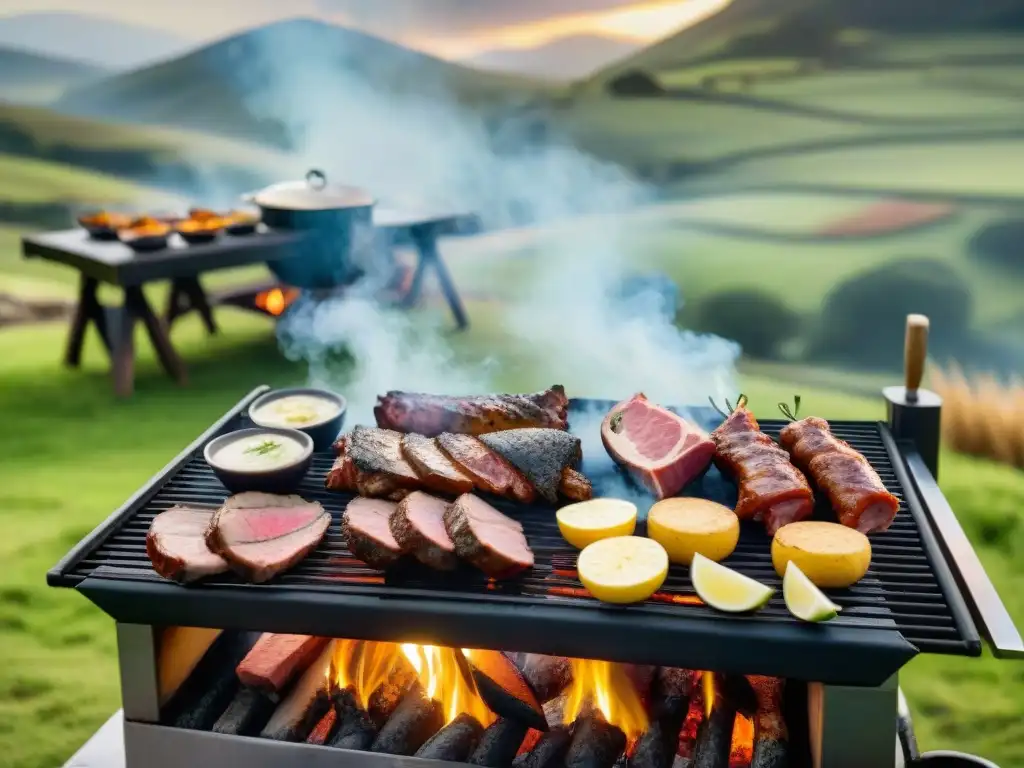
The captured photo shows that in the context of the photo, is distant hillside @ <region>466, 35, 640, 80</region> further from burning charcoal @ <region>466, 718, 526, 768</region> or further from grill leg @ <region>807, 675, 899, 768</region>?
grill leg @ <region>807, 675, 899, 768</region>

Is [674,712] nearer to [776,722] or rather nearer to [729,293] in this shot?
[776,722]

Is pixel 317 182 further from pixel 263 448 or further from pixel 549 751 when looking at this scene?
pixel 549 751

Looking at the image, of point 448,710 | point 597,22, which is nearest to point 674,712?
point 448,710

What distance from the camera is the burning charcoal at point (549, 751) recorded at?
2.63 metres

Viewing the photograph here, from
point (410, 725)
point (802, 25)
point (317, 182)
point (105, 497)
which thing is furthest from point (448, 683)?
point (802, 25)

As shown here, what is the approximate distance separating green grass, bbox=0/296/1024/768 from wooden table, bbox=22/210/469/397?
333mm

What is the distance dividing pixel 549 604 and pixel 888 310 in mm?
7024

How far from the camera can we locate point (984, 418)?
6.34m

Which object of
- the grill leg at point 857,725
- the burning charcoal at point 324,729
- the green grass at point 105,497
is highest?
the grill leg at point 857,725

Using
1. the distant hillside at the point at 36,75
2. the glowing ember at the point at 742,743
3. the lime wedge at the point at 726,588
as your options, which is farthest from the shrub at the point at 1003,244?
the distant hillside at the point at 36,75

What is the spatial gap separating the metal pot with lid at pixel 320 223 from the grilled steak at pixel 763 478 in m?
4.43

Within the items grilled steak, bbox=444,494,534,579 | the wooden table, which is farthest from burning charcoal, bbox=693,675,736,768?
the wooden table

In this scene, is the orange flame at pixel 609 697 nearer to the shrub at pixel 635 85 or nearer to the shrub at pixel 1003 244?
the shrub at pixel 1003 244

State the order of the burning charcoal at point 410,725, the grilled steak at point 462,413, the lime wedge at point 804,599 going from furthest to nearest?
the grilled steak at point 462,413 < the burning charcoal at point 410,725 < the lime wedge at point 804,599
